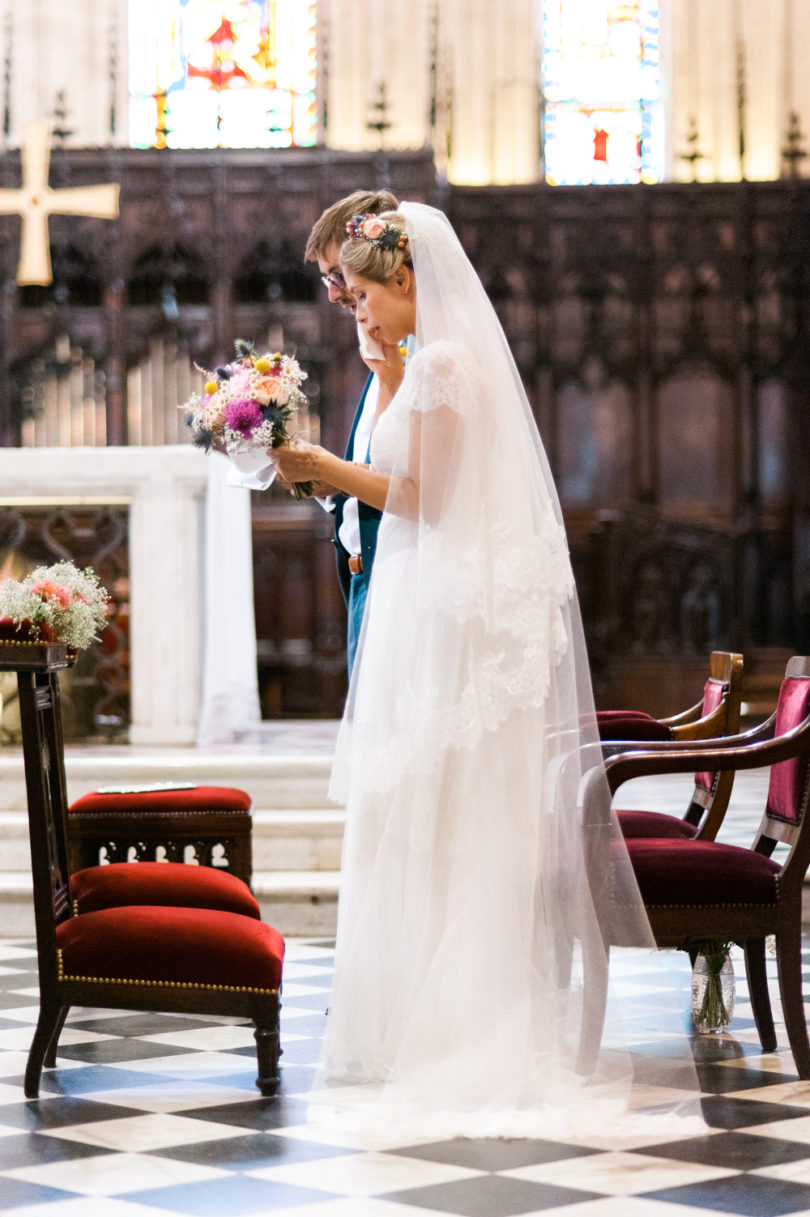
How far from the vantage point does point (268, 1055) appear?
139 inches

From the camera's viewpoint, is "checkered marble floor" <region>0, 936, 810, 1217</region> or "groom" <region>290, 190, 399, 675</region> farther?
"groom" <region>290, 190, 399, 675</region>

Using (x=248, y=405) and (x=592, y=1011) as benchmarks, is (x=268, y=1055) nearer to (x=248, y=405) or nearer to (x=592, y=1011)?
(x=592, y=1011)

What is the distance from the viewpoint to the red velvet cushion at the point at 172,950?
352 cm

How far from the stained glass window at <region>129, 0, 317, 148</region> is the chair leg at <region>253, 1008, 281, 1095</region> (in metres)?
10.5

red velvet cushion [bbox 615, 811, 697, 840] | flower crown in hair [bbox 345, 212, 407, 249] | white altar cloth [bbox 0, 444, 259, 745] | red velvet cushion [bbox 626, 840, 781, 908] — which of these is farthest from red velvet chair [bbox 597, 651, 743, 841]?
white altar cloth [bbox 0, 444, 259, 745]

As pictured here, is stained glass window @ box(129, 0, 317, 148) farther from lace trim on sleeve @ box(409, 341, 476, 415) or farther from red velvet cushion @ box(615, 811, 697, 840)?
lace trim on sleeve @ box(409, 341, 476, 415)

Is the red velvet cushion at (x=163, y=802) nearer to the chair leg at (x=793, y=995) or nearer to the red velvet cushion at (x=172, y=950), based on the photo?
the red velvet cushion at (x=172, y=950)

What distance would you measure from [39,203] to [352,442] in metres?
7.92

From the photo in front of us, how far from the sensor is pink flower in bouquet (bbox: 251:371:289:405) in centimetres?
340

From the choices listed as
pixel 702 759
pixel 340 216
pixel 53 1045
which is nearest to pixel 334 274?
pixel 340 216

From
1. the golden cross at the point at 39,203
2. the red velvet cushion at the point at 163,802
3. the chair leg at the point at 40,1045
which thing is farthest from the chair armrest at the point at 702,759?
the golden cross at the point at 39,203

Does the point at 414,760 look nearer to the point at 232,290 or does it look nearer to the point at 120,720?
the point at 120,720

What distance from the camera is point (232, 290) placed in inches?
496

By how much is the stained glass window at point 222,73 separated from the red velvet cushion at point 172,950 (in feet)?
34.0
